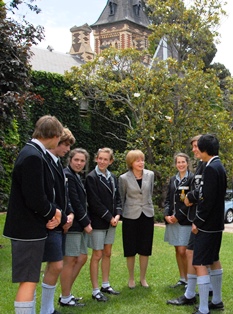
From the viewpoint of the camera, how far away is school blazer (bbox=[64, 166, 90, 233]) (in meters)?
5.02

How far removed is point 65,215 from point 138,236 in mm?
2079

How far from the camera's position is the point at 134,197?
19.2ft

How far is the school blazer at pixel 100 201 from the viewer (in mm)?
5391

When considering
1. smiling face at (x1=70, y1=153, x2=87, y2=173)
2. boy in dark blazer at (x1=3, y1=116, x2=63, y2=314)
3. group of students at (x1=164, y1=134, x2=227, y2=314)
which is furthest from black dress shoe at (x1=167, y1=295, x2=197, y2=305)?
boy in dark blazer at (x1=3, y1=116, x2=63, y2=314)

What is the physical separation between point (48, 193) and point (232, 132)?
43.9 feet

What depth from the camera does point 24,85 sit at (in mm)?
7945

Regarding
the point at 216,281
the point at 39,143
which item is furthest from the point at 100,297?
the point at 39,143

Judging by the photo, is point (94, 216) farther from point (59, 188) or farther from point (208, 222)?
point (208, 222)

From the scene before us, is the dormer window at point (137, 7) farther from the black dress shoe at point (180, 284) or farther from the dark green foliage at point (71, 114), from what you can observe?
the black dress shoe at point (180, 284)

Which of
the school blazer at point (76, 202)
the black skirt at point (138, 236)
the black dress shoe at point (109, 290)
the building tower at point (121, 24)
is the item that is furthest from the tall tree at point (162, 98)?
the building tower at point (121, 24)

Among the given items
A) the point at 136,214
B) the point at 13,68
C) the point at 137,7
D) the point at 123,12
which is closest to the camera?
the point at 136,214

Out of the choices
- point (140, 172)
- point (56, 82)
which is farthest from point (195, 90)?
point (140, 172)

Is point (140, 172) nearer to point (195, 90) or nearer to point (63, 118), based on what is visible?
point (195, 90)

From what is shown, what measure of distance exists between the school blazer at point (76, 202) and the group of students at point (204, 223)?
48.2 inches
